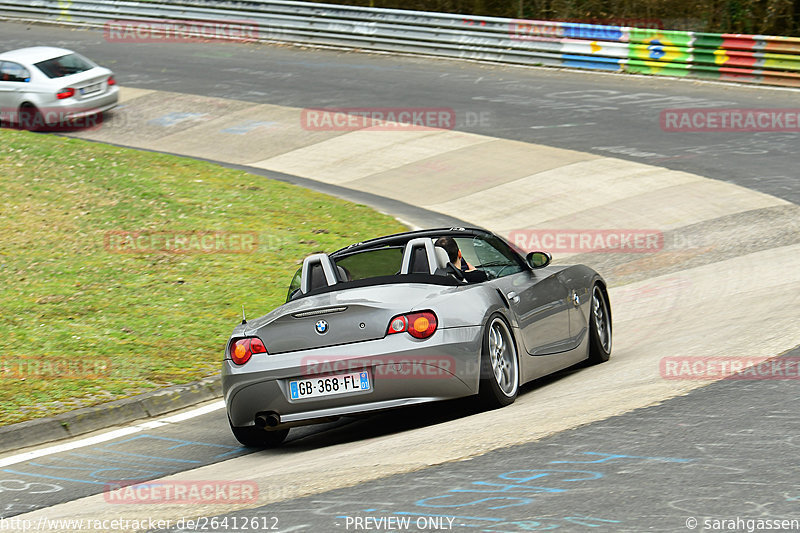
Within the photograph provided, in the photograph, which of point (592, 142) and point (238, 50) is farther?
point (238, 50)

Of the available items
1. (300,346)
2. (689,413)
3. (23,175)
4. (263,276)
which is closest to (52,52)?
(23,175)

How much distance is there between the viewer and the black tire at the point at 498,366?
7.08m

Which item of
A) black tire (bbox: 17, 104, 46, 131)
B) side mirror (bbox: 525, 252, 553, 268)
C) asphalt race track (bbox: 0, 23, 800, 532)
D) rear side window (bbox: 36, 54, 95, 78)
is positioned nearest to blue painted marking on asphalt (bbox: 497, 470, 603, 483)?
asphalt race track (bbox: 0, 23, 800, 532)

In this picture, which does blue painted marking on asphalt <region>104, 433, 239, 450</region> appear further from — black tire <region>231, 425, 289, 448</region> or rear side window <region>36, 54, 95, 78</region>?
rear side window <region>36, 54, 95, 78</region>

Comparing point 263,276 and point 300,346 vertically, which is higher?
point 300,346

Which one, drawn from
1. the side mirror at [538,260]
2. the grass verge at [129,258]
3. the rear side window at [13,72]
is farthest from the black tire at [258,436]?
the rear side window at [13,72]

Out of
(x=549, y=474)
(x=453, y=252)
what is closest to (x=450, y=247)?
(x=453, y=252)

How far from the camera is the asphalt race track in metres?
5.20

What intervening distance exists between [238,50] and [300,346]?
85.6ft

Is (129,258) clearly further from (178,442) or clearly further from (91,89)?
(91,89)

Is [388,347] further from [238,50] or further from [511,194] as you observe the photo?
[238,50]

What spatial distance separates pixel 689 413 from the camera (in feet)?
20.9

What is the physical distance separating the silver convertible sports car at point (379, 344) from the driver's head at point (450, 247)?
0.01 m

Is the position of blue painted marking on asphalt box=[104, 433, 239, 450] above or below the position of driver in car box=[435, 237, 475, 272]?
below
